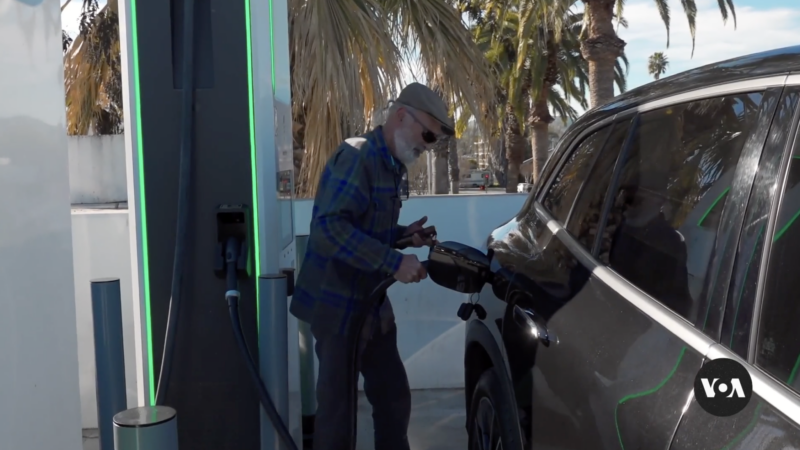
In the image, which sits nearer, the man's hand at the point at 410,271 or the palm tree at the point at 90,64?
the man's hand at the point at 410,271

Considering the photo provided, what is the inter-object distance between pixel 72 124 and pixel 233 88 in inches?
333

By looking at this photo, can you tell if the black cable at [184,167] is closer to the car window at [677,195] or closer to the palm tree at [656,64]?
the car window at [677,195]

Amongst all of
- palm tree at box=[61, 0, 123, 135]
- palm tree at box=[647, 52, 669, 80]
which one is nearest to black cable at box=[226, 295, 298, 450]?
palm tree at box=[61, 0, 123, 135]

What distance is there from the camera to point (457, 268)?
283cm

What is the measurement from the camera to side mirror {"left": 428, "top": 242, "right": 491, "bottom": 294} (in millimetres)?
2818

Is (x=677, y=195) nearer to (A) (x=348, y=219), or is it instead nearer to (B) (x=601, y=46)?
(A) (x=348, y=219)

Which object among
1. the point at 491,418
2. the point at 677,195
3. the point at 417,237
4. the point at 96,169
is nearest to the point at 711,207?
the point at 677,195

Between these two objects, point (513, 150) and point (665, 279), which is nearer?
point (665, 279)

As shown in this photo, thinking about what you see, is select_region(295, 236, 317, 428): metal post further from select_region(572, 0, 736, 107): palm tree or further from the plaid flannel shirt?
select_region(572, 0, 736, 107): palm tree

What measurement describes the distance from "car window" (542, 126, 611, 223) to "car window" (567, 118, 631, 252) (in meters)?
0.07

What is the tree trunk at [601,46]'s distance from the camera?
39.9ft

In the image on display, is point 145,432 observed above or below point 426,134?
below

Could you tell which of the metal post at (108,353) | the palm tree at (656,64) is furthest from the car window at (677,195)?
the palm tree at (656,64)

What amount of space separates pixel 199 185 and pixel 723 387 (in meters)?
2.01
